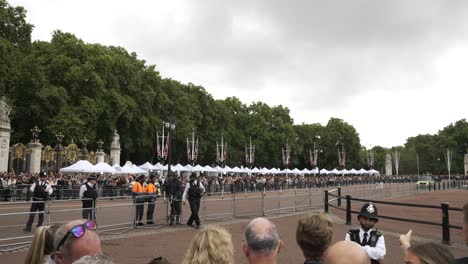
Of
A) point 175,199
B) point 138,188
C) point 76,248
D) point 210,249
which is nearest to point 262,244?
point 210,249

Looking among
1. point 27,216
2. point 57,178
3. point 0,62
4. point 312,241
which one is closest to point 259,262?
point 312,241

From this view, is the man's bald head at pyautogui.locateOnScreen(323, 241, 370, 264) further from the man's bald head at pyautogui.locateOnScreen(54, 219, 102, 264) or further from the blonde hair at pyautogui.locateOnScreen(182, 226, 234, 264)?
the man's bald head at pyautogui.locateOnScreen(54, 219, 102, 264)

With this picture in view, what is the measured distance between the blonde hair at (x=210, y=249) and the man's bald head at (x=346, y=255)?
2.60ft

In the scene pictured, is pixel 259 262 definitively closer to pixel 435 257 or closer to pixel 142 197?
pixel 435 257

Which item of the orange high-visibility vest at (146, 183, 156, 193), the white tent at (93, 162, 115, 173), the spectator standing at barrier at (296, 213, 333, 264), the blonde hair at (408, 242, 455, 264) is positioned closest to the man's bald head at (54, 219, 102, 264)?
the spectator standing at barrier at (296, 213, 333, 264)

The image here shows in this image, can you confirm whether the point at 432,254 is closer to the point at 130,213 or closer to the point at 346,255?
the point at 346,255

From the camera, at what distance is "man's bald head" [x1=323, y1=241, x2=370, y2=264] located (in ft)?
8.89

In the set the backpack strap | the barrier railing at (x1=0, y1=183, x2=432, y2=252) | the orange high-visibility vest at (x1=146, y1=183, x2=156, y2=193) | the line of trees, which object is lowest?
the barrier railing at (x1=0, y1=183, x2=432, y2=252)

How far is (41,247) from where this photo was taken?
13.2 ft

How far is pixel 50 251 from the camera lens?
4.07m

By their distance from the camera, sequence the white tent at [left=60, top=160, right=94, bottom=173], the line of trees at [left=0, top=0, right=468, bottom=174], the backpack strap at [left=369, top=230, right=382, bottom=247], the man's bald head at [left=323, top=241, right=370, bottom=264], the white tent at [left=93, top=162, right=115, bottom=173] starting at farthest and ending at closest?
the line of trees at [left=0, top=0, right=468, bottom=174], the white tent at [left=93, top=162, right=115, bottom=173], the white tent at [left=60, top=160, right=94, bottom=173], the backpack strap at [left=369, top=230, right=382, bottom=247], the man's bald head at [left=323, top=241, right=370, bottom=264]

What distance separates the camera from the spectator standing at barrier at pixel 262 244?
337 cm

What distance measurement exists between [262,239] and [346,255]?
0.82 m

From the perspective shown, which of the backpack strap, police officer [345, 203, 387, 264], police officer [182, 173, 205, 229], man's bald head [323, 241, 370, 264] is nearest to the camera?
man's bald head [323, 241, 370, 264]
